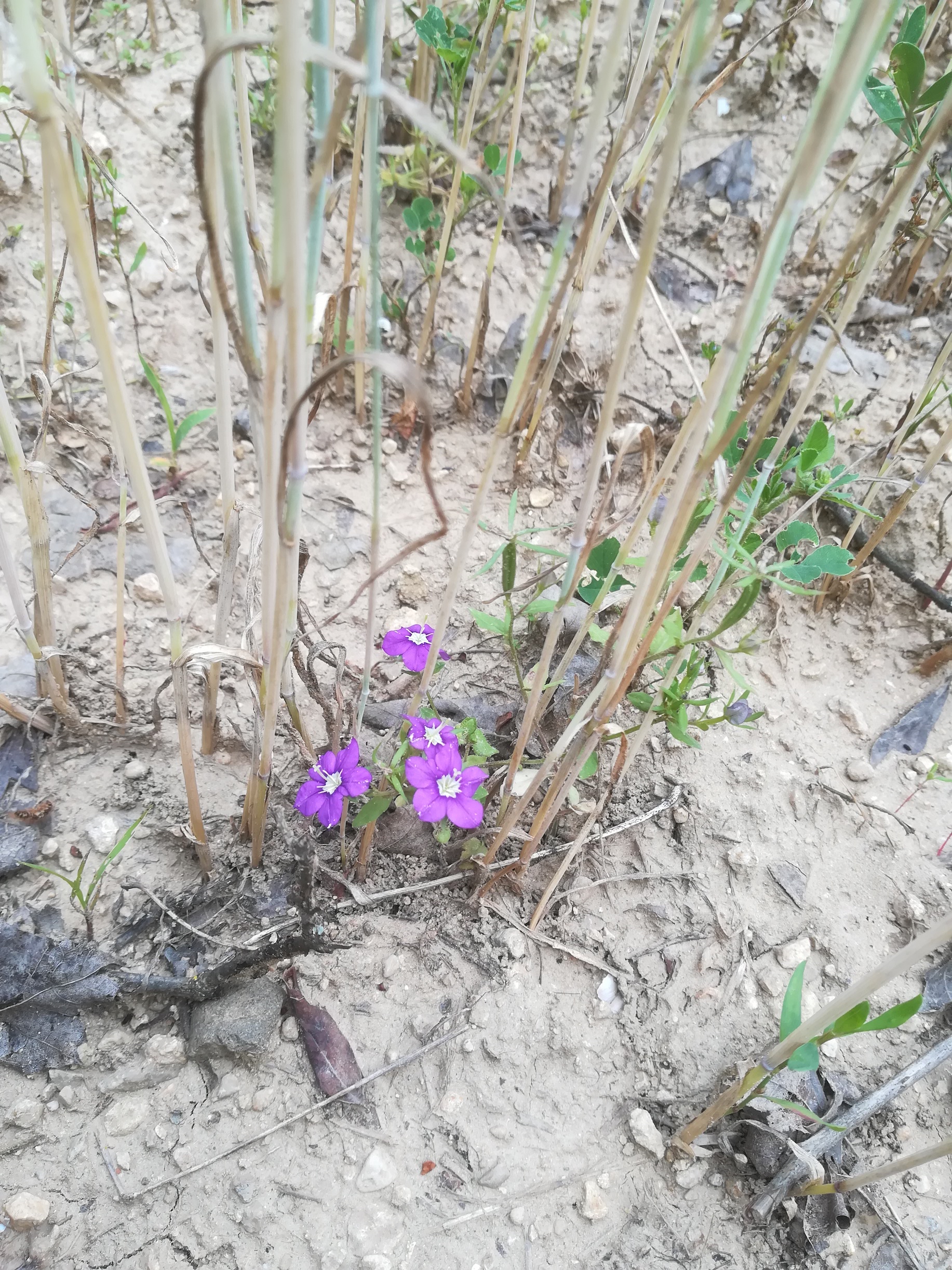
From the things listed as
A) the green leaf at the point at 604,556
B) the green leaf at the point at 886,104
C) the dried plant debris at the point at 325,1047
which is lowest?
the dried plant debris at the point at 325,1047

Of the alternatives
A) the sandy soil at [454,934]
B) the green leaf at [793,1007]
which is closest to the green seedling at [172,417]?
the sandy soil at [454,934]

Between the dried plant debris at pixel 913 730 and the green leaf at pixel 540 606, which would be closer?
the green leaf at pixel 540 606

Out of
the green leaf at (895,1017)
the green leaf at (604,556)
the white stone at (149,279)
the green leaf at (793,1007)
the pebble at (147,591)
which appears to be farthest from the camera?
the white stone at (149,279)

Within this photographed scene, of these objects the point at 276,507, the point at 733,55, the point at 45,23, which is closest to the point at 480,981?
the point at 276,507

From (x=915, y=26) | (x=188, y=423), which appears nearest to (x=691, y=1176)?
(x=188, y=423)

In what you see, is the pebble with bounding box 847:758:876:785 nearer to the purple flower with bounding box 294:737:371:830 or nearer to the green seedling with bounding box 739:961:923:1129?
the green seedling with bounding box 739:961:923:1129

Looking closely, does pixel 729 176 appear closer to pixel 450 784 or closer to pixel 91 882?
pixel 450 784

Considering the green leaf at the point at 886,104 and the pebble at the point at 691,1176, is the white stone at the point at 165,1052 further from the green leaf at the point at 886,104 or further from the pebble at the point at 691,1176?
the green leaf at the point at 886,104

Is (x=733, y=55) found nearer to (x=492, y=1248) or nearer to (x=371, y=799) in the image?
(x=371, y=799)
